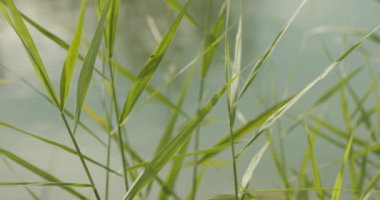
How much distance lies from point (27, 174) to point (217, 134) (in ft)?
1.62

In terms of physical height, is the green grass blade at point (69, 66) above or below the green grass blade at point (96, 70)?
below

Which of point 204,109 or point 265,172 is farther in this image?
point 265,172

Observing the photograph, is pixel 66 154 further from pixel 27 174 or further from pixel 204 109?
pixel 204 109

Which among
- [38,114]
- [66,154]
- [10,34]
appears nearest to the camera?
[66,154]

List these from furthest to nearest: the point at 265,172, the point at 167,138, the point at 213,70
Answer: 1. the point at 213,70
2. the point at 265,172
3. the point at 167,138

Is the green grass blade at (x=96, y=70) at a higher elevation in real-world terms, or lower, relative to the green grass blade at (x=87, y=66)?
higher

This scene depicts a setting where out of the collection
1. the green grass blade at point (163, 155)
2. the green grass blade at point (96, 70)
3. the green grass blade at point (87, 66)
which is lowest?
the green grass blade at point (163, 155)

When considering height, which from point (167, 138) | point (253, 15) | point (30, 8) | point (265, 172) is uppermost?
point (30, 8)

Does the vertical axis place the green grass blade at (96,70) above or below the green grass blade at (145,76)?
above

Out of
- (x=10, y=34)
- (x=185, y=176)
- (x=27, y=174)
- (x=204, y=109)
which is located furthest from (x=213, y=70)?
(x=204, y=109)

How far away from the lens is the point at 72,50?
0.51 m

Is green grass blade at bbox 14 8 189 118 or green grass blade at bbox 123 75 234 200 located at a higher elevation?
green grass blade at bbox 14 8 189 118

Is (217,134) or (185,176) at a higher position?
(217,134)

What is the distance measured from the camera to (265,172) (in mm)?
1497
